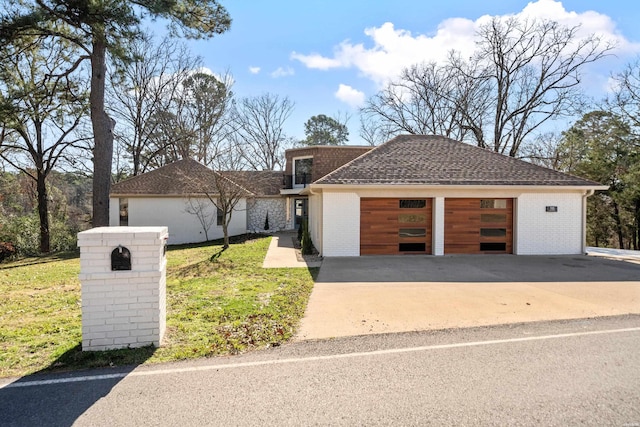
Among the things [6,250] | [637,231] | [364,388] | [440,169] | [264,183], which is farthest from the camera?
[264,183]

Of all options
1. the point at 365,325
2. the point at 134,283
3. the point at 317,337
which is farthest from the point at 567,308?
the point at 134,283

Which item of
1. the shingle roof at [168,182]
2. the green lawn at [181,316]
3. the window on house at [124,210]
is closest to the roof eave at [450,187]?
the green lawn at [181,316]

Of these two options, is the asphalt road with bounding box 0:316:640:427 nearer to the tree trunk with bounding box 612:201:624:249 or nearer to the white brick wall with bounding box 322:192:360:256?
the white brick wall with bounding box 322:192:360:256

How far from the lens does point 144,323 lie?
423 cm

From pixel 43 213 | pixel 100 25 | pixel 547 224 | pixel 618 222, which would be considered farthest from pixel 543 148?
pixel 43 213

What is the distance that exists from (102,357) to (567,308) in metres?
7.04

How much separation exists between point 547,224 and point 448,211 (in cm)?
360

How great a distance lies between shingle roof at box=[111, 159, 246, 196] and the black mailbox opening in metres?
14.8

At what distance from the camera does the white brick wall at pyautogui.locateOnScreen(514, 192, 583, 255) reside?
475 inches

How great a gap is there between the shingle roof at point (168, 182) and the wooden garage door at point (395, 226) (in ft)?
33.2

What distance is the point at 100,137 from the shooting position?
1305cm

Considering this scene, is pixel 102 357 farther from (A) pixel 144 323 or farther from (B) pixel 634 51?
(B) pixel 634 51

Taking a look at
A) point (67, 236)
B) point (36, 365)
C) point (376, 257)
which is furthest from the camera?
point (67, 236)

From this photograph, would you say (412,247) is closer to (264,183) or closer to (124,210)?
(264,183)
